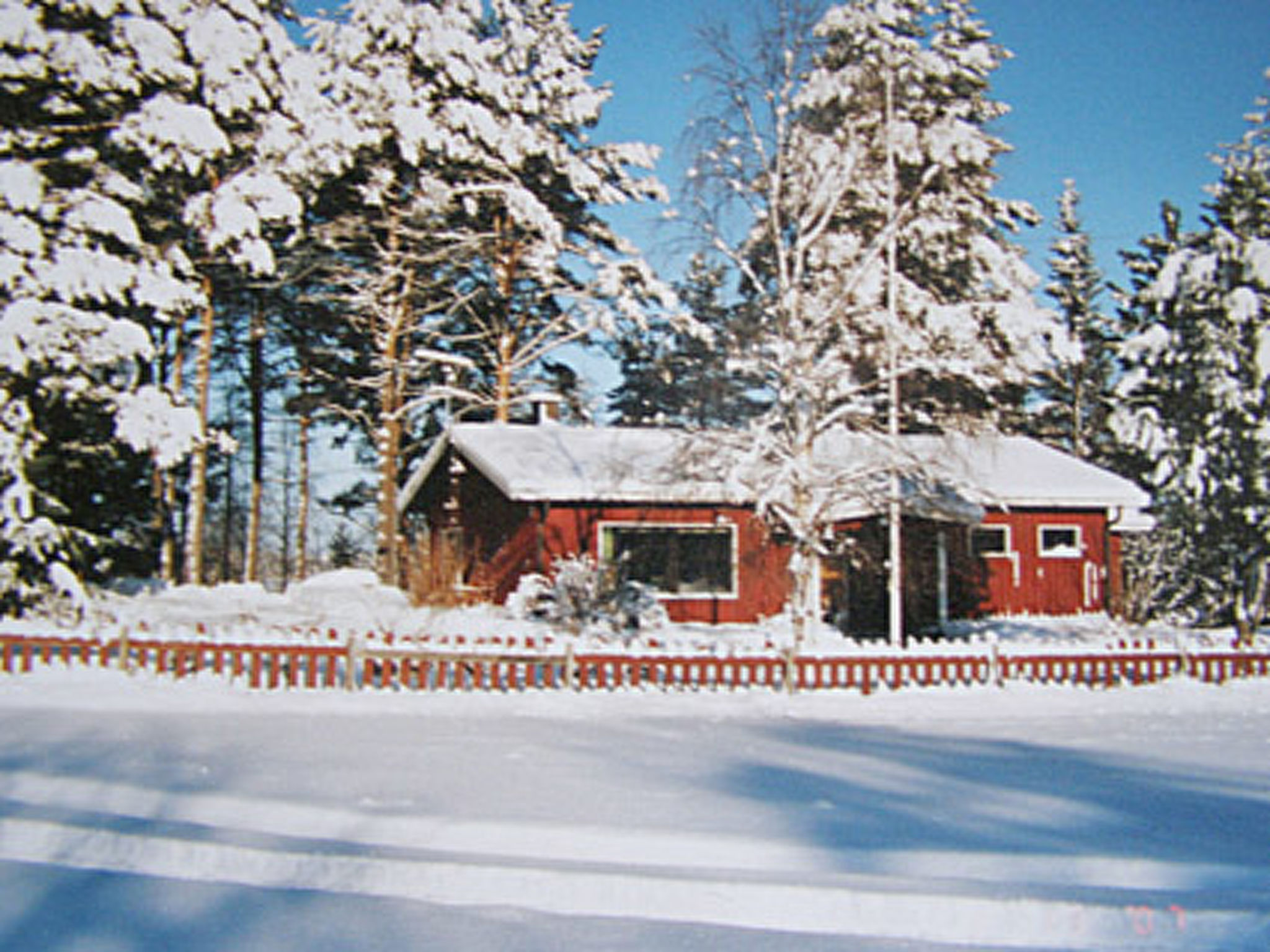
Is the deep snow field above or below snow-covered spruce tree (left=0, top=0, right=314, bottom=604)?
below

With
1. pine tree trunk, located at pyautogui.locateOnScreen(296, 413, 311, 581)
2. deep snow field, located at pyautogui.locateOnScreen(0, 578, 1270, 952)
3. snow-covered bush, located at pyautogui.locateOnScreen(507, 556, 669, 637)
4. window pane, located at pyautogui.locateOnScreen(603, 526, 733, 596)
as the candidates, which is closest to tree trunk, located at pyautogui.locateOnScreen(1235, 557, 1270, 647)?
deep snow field, located at pyautogui.locateOnScreen(0, 578, 1270, 952)

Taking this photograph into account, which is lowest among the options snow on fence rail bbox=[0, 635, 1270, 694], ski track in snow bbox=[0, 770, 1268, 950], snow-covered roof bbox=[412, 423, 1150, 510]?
ski track in snow bbox=[0, 770, 1268, 950]

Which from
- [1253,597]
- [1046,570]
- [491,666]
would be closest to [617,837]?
[491,666]

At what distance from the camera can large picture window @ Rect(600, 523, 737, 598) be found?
19.7 meters

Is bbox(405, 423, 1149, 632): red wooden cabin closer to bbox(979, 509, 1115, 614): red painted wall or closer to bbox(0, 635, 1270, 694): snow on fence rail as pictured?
bbox(979, 509, 1115, 614): red painted wall

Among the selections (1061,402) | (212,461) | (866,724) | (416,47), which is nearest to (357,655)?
(866,724)

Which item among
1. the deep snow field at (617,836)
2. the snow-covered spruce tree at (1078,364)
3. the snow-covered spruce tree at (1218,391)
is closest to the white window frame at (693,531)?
the snow-covered spruce tree at (1218,391)

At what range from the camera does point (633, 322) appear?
87.0ft

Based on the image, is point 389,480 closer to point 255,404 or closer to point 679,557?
point 679,557

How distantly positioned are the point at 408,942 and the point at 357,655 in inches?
314

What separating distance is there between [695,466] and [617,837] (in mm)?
8450

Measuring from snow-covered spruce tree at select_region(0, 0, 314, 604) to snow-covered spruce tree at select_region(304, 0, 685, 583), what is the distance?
10.2 feet

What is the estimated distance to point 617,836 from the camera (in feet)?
19.7

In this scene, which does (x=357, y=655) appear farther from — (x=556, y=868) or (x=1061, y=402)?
(x=1061, y=402)
